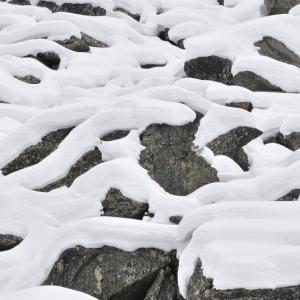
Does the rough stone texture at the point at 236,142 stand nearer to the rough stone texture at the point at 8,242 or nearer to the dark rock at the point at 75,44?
the rough stone texture at the point at 8,242

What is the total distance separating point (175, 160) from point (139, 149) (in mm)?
531

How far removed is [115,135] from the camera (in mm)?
7578

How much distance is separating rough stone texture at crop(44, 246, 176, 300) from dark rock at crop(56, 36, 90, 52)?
22.4ft

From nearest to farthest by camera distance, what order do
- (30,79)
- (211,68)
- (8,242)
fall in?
(8,242), (211,68), (30,79)

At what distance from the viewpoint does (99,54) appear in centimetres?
1177

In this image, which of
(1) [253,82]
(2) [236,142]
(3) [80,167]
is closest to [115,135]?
(3) [80,167]

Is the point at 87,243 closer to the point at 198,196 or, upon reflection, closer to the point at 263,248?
the point at 198,196

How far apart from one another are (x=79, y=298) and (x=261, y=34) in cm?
841

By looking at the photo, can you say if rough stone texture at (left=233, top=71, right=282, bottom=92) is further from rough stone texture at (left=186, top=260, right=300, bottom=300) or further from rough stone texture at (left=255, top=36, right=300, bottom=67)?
rough stone texture at (left=186, top=260, right=300, bottom=300)

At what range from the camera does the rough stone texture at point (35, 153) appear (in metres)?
7.46

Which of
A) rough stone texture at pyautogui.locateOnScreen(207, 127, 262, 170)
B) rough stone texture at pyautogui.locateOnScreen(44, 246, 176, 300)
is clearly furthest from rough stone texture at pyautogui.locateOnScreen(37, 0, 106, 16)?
rough stone texture at pyautogui.locateOnScreen(44, 246, 176, 300)

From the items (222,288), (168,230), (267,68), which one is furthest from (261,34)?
(222,288)

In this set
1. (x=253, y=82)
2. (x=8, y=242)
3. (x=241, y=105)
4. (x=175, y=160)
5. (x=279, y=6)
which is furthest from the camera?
(x=279, y=6)

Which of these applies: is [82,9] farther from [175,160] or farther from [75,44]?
[175,160]
